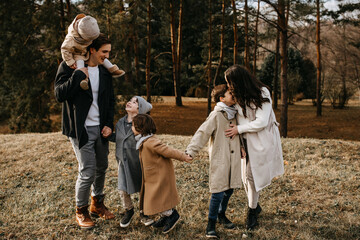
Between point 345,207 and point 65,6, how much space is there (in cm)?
1545

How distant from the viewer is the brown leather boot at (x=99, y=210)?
3.81 metres

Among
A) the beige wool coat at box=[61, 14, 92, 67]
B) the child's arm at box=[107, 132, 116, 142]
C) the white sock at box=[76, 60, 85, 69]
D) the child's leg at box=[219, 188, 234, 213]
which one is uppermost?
the beige wool coat at box=[61, 14, 92, 67]

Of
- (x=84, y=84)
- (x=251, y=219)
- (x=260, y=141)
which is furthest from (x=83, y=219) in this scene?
(x=260, y=141)

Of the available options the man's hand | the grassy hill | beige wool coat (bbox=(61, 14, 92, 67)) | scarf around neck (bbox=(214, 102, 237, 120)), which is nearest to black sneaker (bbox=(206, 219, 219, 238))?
the grassy hill

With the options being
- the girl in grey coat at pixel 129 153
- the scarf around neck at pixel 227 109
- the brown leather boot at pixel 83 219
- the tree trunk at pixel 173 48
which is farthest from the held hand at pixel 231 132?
the tree trunk at pixel 173 48

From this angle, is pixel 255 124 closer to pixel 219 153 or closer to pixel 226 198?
pixel 219 153

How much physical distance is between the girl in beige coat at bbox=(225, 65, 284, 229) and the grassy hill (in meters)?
0.73

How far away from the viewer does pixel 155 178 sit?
3.26m

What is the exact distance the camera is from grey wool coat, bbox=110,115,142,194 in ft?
11.2

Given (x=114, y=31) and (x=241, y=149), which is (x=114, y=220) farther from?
(x=114, y=31)

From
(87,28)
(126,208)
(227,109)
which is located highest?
(87,28)

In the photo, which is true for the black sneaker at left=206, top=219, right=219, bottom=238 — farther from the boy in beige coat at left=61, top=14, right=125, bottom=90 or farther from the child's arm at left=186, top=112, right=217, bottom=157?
the boy in beige coat at left=61, top=14, right=125, bottom=90

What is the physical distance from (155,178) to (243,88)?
1.35 m

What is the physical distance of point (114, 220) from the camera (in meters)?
3.80
